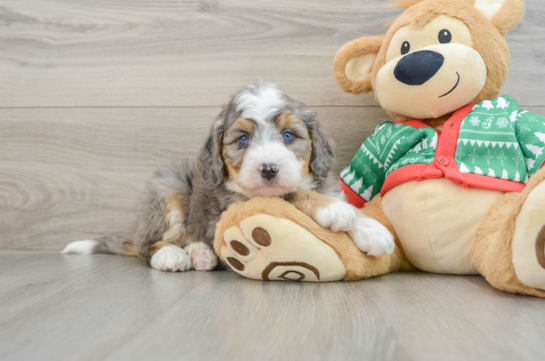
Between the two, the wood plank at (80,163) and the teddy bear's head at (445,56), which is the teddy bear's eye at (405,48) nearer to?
the teddy bear's head at (445,56)

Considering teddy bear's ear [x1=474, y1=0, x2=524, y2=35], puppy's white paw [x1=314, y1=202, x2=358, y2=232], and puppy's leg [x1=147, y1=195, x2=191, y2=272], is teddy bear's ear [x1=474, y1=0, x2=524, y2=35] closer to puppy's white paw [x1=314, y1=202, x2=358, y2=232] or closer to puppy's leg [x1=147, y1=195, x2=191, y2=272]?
puppy's white paw [x1=314, y1=202, x2=358, y2=232]

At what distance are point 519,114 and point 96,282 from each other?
198 centimetres

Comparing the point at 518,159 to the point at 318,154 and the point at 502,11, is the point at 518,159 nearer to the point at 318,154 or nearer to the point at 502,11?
the point at 502,11

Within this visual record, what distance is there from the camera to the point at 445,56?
178cm

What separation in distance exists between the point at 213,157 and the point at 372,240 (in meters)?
0.83

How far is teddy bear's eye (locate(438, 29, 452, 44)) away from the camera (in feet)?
6.03

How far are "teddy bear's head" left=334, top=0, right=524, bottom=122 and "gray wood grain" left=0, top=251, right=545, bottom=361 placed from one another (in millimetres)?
793

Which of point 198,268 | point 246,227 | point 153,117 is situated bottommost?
point 198,268

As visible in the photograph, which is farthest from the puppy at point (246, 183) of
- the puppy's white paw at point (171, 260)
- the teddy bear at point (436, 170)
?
the teddy bear at point (436, 170)

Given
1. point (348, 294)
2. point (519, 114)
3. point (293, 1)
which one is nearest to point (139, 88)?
point (293, 1)

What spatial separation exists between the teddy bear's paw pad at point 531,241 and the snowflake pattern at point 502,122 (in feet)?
1.67

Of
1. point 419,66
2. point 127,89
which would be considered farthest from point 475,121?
point 127,89

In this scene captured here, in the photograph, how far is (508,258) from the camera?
1.40 m

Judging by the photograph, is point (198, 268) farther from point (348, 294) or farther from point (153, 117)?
point (153, 117)
